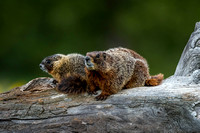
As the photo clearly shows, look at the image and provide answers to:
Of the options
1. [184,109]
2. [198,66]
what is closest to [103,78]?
[184,109]

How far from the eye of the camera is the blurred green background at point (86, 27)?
16266 millimetres

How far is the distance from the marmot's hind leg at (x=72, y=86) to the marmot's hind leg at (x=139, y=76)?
2.85 feet

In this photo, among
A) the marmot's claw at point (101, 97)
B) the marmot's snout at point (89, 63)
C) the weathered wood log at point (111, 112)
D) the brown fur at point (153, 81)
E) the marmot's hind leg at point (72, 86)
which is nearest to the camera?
the weathered wood log at point (111, 112)

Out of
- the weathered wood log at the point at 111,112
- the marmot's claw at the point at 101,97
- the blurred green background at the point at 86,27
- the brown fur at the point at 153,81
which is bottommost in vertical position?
the weathered wood log at the point at 111,112

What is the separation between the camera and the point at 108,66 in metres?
6.14

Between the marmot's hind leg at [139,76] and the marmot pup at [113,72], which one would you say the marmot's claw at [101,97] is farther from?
the marmot's hind leg at [139,76]

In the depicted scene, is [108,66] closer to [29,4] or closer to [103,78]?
[103,78]

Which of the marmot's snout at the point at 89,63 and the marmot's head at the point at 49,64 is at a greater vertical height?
the marmot's head at the point at 49,64

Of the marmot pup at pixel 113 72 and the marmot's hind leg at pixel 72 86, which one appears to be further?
the marmot's hind leg at pixel 72 86

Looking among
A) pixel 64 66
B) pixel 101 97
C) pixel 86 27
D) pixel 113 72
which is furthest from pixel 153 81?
Answer: pixel 86 27

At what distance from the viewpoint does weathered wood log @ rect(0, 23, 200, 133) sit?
5625mm

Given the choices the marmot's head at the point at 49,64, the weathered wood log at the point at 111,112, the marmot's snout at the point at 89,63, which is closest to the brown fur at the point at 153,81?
the weathered wood log at the point at 111,112

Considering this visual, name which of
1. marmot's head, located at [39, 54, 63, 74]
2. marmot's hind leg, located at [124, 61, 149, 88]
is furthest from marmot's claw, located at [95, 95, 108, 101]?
marmot's head, located at [39, 54, 63, 74]

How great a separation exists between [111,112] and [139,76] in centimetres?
128
